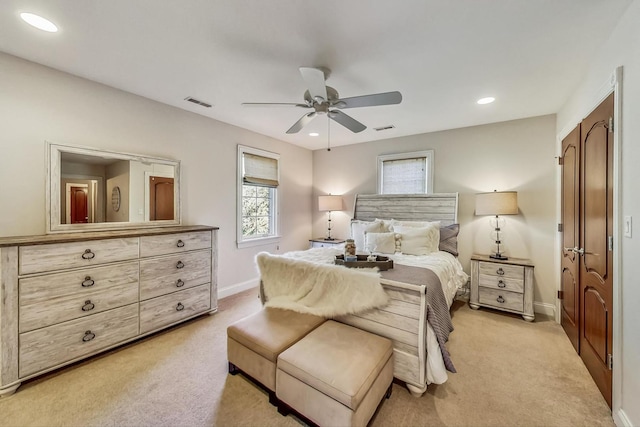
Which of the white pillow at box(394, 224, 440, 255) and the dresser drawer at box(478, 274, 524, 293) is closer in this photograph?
the dresser drawer at box(478, 274, 524, 293)

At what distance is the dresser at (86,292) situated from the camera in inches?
71.4

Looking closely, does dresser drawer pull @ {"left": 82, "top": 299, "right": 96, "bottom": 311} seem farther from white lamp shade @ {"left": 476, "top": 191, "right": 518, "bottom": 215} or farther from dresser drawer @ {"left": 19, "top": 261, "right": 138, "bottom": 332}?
white lamp shade @ {"left": 476, "top": 191, "right": 518, "bottom": 215}

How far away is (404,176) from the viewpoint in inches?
171

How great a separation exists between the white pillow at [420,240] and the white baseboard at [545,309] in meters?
1.52

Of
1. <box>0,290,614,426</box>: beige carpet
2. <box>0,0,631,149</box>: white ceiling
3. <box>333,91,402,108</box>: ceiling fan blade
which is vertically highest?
<box>0,0,631,149</box>: white ceiling

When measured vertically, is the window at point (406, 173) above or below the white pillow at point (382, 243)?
above

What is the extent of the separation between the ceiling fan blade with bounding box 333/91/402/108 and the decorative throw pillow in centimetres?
221

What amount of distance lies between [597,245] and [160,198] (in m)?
4.22

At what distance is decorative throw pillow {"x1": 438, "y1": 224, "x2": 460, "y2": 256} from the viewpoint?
347 centimetres

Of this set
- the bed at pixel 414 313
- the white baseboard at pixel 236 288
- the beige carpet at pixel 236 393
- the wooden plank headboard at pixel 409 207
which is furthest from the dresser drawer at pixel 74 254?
the wooden plank headboard at pixel 409 207

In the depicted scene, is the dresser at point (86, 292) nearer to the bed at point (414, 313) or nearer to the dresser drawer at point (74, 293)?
the dresser drawer at point (74, 293)

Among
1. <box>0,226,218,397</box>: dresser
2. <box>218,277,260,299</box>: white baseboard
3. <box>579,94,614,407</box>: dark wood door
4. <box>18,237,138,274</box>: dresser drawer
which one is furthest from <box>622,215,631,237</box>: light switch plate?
<box>18,237,138,274</box>: dresser drawer

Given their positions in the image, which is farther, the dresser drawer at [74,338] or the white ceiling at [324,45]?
the dresser drawer at [74,338]

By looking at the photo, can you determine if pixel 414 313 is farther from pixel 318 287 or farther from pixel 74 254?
pixel 74 254
